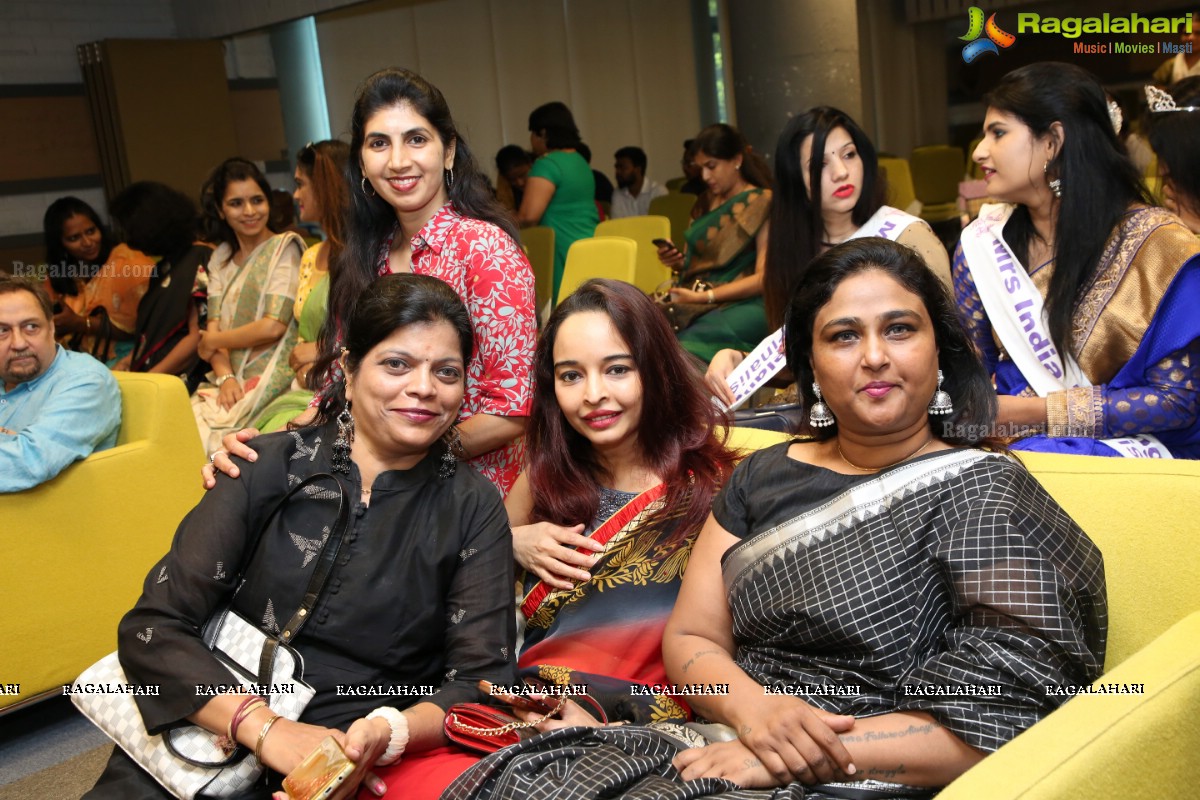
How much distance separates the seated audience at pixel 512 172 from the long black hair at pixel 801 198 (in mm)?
4607

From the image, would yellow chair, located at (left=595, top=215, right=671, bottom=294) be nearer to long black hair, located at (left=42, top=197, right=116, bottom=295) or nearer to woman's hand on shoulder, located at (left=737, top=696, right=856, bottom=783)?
long black hair, located at (left=42, top=197, right=116, bottom=295)

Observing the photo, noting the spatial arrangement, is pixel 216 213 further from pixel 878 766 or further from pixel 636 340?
pixel 878 766

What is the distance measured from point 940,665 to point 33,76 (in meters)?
7.64

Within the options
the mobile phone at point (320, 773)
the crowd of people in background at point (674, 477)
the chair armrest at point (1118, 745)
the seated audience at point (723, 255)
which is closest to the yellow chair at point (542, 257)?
the seated audience at point (723, 255)

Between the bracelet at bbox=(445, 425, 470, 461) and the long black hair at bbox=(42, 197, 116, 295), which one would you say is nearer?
the bracelet at bbox=(445, 425, 470, 461)

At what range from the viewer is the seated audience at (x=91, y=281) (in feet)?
15.1

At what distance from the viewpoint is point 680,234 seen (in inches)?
272

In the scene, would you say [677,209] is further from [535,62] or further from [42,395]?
[42,395]

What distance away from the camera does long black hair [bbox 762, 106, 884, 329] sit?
2.88m

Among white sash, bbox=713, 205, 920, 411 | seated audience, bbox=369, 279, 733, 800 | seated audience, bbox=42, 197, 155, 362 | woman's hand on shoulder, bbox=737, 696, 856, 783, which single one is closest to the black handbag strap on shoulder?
seated audience, bbox=369, 279, 733, 800

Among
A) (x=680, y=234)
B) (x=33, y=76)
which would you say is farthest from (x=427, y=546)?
(x=33, y=76)

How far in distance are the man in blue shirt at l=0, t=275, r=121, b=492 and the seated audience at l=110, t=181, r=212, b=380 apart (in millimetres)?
1515

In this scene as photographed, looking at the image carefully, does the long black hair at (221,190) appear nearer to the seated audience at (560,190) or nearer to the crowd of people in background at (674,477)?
the crowd of people in background at (674,477)

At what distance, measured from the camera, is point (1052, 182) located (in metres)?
2.29
